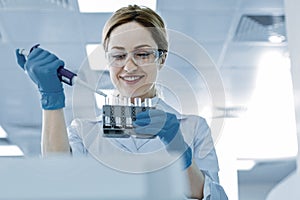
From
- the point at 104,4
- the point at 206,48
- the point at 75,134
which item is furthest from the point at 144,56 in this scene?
the point at 206,48

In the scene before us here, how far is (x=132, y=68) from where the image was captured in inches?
35.5

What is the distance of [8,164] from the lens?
237 mm

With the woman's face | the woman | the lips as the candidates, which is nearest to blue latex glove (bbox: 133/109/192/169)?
the woman

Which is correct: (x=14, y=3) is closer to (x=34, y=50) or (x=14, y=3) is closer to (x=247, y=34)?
(x=247, y=34)

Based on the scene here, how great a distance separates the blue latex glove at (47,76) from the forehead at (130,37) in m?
0.15

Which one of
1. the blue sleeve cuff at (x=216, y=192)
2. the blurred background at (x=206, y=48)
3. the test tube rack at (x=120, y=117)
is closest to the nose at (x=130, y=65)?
the blue sleeve cuff at (x=216, y=192)

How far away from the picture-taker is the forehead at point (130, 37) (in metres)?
0.93

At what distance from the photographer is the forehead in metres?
0.93

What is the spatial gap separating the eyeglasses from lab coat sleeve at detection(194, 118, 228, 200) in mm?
180

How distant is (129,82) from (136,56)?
10cm

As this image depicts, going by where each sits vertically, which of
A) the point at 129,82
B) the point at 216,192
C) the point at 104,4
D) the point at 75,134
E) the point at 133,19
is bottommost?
the point at 216,192

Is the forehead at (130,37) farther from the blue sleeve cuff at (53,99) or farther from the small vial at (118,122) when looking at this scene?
the small vial at (118,122)

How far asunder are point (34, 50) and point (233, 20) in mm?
2397

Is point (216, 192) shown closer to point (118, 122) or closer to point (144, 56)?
point (144, 56)
